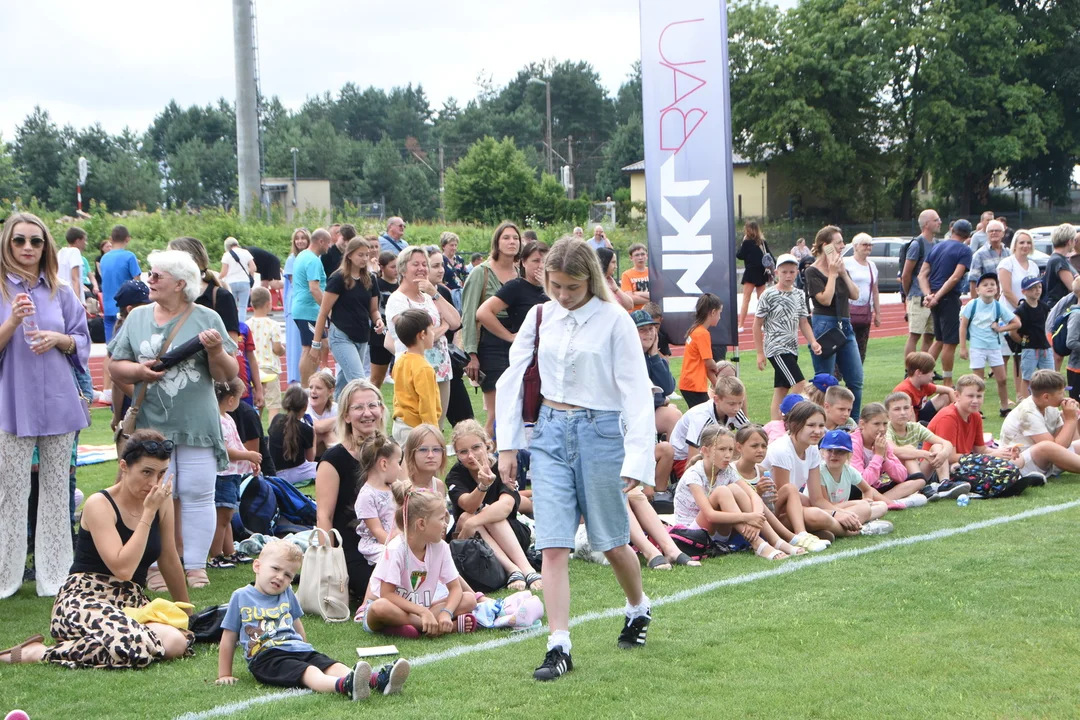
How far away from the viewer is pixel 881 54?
2119 inches

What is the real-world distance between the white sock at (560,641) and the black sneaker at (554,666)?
0.04ft

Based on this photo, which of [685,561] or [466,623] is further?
[685,561]

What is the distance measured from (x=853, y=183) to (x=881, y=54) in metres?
6.08

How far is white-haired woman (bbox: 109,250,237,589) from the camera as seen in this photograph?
21.0ft

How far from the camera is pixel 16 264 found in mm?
6402

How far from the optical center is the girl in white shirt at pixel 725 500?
24.2ft

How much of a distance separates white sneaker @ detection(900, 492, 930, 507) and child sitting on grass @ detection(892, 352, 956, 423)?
208 cm

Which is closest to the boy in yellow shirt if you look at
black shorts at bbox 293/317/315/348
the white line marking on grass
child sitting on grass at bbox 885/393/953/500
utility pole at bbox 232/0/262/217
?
the white line marking on grass

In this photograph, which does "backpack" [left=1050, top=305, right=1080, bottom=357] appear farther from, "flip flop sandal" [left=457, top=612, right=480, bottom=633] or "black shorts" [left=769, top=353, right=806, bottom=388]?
"flip flop sandal" [left=457, top=612, right=480, bottom=633]

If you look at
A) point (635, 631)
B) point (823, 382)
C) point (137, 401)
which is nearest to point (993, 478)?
point (823, 382)

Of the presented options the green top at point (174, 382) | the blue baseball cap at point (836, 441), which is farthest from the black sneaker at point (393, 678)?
the blue baseball cap at point (836, 441)

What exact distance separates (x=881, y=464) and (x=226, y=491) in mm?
4881

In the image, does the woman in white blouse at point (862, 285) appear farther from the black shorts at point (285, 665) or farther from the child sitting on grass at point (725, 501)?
the black shorts at point (285, 665)

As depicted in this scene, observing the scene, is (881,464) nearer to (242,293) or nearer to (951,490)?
(951,490)
